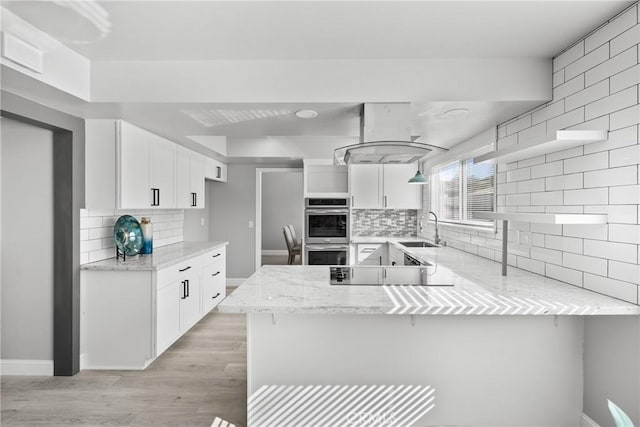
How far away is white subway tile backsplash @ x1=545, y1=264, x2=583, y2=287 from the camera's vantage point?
2.17 metres

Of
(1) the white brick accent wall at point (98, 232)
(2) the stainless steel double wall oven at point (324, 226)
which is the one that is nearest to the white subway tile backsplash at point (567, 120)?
(2) the stainless steel double wall oven at point (324, 226)

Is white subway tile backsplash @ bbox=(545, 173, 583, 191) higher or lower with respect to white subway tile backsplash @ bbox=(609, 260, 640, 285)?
higher

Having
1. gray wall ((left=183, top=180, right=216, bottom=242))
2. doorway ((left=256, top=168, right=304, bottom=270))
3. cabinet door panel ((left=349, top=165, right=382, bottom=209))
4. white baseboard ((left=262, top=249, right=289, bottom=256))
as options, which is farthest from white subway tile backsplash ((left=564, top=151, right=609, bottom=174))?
white baseboard ((left=262, top=249, right=289, bottom=256))

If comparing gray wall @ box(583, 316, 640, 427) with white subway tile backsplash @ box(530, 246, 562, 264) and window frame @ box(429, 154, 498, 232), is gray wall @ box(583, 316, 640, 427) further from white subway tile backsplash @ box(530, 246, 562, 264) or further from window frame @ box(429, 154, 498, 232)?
window frame @ box(429, 154, 498, 232)

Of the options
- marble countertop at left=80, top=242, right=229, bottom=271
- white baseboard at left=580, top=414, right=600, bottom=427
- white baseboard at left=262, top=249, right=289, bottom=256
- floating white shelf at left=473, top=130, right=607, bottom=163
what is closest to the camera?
floating white shelf at left=473, top=130, right=607, bottom=163

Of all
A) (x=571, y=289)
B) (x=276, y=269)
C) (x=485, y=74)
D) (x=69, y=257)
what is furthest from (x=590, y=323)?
(x=69, y=257)

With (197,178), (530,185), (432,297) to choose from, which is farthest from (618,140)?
(197,178)

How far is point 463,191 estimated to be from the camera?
13.5 ft

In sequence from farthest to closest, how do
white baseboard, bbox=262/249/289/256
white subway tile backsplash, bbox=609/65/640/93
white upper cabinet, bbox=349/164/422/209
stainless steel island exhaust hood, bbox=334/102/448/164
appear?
1. white baseboard, bbox=262/249/289/256
2. white upper cabinet, bbox=349/164/422/209
3. stainless steel island exhaust hood, bbox=334/102/448/164
4. white subway tile backsplash, bbox=609/65/640/93

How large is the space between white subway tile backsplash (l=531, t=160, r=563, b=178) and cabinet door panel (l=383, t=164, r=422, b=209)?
9.53 ft

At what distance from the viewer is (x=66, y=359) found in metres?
2.96

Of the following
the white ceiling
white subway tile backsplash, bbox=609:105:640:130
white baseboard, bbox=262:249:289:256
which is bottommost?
white baseboard, bbox=262:249:289:256

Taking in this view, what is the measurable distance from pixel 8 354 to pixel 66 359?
471 millimetres

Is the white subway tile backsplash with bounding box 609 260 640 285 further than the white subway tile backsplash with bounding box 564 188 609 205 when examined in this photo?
No
